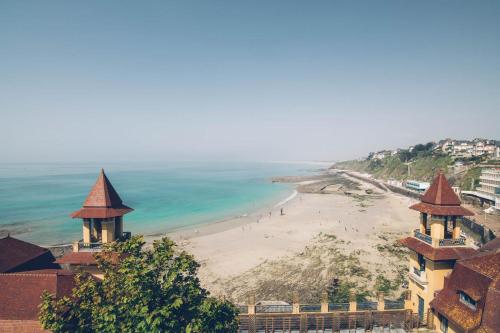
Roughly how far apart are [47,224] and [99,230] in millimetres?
54575

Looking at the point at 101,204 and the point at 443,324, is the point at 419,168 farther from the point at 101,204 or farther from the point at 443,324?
the point at 101,204

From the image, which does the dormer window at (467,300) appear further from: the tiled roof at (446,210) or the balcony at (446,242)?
the tiled roof at (446,210)

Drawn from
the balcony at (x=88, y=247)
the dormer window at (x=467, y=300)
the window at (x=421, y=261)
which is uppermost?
the balcony at (x=88, y=247)

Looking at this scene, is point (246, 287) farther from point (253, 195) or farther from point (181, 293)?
point (253, 195)

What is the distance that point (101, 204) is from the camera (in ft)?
63.9

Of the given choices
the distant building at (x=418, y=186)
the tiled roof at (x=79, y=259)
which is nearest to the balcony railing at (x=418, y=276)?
the tiled roof at (x=79, y=259)

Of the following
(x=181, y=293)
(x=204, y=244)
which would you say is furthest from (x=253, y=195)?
(x=181, y=293)

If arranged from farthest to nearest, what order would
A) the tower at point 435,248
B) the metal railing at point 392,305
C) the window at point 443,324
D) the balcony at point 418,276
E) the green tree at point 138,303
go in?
the metal railing at point 392,305, the balcony at point 418,276, the tower at point 435,248, the window at point 443,324, the green tree at point 138,303

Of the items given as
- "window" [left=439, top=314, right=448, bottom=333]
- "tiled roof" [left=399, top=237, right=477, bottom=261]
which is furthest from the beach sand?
"tiled roof" [left=399, top=237, right=477, bottom=261]

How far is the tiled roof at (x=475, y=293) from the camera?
46.0 feet

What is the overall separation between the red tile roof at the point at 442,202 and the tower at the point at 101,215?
68.9 feet

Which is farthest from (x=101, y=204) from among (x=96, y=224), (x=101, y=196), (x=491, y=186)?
(x=491, y=186)

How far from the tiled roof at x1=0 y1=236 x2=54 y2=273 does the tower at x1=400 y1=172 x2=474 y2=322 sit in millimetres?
25928

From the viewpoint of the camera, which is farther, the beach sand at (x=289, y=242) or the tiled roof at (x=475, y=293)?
the beach sand at (x=289, y=242)
